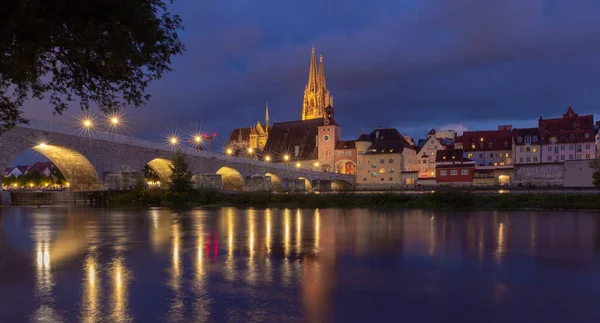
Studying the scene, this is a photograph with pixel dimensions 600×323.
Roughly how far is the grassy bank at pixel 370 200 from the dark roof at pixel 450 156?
183ft

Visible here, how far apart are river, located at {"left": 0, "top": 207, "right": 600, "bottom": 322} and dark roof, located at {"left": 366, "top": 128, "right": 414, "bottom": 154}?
90.7 m

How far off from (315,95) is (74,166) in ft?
355

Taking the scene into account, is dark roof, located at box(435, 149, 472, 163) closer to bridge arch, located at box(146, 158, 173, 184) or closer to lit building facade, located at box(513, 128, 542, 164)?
lit building facade, located at box(513, 128, 542, 164)

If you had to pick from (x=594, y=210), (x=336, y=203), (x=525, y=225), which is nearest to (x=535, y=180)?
(x=594, y=210)

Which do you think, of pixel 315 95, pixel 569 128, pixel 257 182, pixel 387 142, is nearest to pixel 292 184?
pixel 257 182

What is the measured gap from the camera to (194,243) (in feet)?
49.0

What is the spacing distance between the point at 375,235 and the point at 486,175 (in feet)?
238

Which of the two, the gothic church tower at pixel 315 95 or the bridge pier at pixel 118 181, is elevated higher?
the gothic church tower at pixel 315 95

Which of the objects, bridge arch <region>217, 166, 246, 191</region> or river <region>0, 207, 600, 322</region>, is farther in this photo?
bridge arch <region>217, 166, 246, 191</region>

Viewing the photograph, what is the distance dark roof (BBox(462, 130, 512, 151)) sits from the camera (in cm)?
10075

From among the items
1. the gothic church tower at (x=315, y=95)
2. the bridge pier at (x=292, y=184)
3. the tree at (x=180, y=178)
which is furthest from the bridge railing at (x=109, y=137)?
the gothic church tower at (x=315, y=95)

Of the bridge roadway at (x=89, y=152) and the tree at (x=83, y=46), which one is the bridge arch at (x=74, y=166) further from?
the tree at (x=83, y=46)

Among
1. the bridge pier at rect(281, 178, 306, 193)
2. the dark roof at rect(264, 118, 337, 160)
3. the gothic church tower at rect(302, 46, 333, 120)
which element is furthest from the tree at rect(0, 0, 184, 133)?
the gothic church tower at rect(302, 46, 333, 120)

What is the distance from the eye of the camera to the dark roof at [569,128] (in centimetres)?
9269
